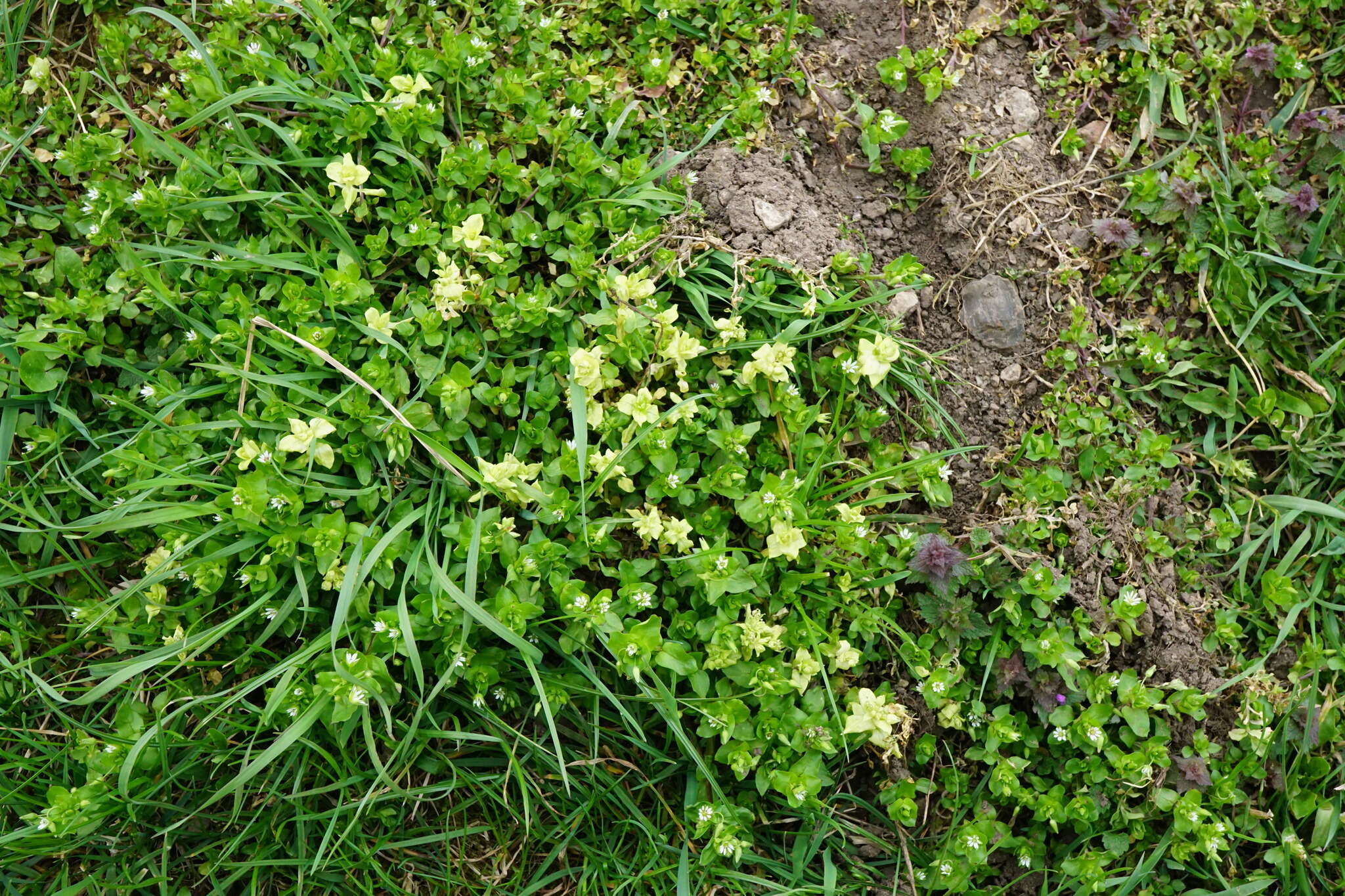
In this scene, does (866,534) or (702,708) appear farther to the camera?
(866,534)

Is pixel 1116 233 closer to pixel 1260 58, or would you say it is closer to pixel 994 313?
pixel 994 313

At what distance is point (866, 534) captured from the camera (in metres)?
2.72

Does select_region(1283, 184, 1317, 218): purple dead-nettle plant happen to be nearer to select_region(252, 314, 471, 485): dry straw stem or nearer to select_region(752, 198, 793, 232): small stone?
select_region(752, 198, 793, 232): small stone

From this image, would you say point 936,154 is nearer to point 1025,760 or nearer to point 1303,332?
point 1303,332

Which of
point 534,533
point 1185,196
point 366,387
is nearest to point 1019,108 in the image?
point 1185,196

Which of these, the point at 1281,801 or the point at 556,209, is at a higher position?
the point at 556,209

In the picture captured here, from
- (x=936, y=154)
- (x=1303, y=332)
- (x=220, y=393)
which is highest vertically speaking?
(x=936, y=154)

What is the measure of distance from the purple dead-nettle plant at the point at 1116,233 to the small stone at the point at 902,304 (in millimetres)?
693

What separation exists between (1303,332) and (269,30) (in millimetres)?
3673

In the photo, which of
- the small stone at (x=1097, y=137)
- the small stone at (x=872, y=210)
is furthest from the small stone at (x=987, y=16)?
the small stone at (x=872, y=210)

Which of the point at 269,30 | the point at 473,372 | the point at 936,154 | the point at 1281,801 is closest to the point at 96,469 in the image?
the point at 473,372

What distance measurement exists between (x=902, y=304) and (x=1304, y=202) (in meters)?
1.50

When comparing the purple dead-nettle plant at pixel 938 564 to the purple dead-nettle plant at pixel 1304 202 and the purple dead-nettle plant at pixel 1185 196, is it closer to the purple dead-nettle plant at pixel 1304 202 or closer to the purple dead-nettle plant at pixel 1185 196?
the purple dead-nettle plant at pixel 1185 196

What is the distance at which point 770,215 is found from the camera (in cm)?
290
